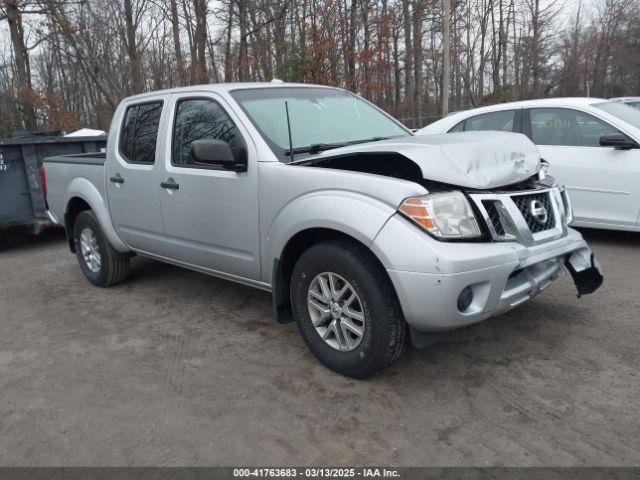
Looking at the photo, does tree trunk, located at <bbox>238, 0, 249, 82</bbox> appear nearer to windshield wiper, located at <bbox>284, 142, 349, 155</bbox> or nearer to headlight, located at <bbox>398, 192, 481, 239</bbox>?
windshield wiper, located at <bbox>284, 142, 349, 155</bbox>

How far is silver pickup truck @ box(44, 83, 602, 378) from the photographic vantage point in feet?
9.38

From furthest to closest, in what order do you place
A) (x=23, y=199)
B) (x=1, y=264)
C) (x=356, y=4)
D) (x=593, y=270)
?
(x=356, y=4)
(x=23, y=199)
(x=1, y=264)
(x=593, y=270)

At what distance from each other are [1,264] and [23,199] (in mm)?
1036

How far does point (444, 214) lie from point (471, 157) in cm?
46

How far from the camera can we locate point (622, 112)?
6.14 meters

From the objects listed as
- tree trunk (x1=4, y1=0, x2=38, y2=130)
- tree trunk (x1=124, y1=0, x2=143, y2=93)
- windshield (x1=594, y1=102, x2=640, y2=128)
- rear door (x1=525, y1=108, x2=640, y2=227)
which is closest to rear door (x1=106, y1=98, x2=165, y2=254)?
rear door (x1=525, y1=108, x2=640, y2=227)

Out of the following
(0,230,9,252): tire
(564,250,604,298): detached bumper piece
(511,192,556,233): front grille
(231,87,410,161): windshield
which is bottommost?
(0,230,9,252): tire

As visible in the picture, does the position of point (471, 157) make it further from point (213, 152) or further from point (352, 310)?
point (213, 152)

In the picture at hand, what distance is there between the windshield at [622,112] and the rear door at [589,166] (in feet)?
0.67

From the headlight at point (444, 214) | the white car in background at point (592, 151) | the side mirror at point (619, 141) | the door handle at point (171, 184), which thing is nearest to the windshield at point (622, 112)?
the white car in background at point (592, 151)

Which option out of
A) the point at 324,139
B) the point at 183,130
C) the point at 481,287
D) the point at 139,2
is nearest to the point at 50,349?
the point at 183,130

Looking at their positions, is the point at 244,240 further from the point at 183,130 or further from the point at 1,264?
the point at 1,264

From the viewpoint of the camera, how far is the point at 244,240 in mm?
3805

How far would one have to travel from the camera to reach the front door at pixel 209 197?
147 inches
